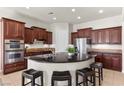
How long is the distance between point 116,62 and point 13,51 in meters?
4.35

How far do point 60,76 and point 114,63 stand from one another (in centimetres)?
382

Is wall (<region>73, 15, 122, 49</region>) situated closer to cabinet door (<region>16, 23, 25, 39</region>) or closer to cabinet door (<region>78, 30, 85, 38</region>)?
cabinet door (<region>78, 30, 85, 38</region>)

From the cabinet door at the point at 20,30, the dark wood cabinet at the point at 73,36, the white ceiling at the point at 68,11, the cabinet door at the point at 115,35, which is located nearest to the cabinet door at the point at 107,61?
the cabinet door at the point at 115,35

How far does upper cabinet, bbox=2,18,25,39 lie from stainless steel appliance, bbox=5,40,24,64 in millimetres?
223

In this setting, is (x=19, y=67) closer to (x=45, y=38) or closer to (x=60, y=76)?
(x=45, y=38)

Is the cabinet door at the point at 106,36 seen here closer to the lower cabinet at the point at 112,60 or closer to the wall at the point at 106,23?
the wall at the point at 106,23

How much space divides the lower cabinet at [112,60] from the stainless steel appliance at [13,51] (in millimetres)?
3659

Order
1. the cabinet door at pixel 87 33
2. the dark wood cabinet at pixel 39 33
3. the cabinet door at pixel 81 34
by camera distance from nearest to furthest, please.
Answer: the dark wood cabinet at pixel 39 33
the cabinet door at pixel 87 33
the cabinet door at pixel 81 34

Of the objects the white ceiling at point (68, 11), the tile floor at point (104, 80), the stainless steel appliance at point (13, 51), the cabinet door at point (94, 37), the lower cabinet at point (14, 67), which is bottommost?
the tile floor at point (104, 80)

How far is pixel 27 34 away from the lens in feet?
20.1

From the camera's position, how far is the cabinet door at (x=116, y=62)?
519 centimetres

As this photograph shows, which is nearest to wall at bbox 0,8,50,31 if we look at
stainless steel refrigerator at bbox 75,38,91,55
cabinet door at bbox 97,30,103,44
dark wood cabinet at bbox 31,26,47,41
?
dark wood cabinet at bbox 31,26,47,41

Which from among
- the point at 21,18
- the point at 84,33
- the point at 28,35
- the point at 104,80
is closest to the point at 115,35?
the point at 84,33
